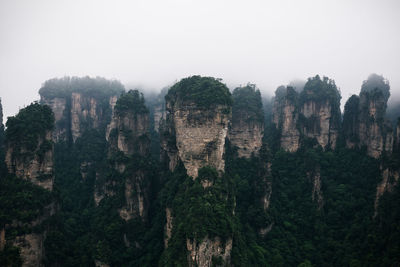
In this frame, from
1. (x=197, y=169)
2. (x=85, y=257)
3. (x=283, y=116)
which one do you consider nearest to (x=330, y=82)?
(x=283, y=116)

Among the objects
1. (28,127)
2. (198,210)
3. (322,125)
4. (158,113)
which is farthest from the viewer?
(158,113)

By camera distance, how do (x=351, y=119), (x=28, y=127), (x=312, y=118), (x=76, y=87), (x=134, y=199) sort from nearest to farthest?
(x=28, y=127) < (x=134, y=199) < (x=351, y=119) < (x=312, y=118) < (x=76, y=87)

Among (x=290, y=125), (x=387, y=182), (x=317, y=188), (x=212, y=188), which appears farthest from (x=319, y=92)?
Result: (x=212, y=188)

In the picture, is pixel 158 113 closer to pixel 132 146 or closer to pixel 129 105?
pixel 129 105

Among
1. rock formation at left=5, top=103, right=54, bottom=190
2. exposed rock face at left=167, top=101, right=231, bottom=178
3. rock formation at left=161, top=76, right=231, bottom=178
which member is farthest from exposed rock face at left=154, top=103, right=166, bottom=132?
rock formation at left=5, top=103, right=54, bottom=190

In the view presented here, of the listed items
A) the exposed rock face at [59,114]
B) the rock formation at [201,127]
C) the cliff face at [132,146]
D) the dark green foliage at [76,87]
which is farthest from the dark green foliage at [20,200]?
the dark green foliage at [76,87]

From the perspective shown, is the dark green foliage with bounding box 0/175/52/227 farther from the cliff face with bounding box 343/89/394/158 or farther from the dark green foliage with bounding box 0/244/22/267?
the cliff face with bounding box 343/89/394/158
